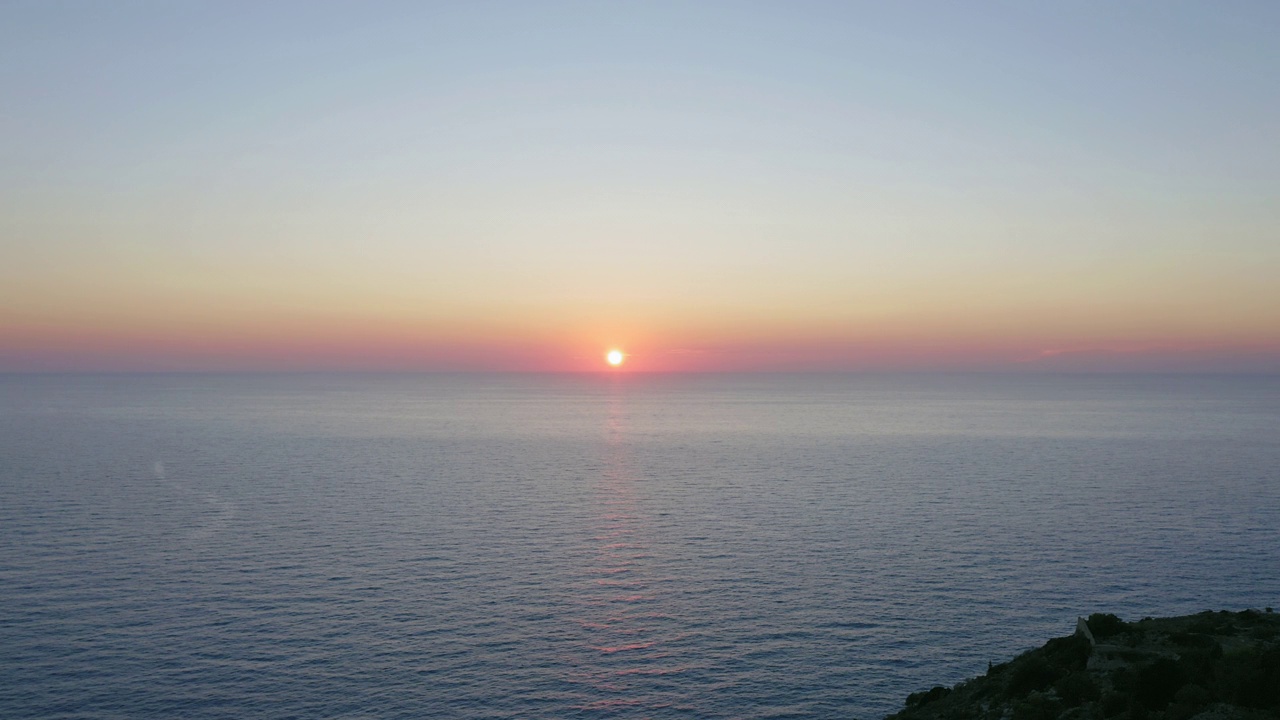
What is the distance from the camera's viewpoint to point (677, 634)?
247 feet

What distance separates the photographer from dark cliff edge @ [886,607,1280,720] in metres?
39.8

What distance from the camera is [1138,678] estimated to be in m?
42.9

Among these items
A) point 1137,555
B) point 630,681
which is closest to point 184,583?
point 630,681

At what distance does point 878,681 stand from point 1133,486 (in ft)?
350

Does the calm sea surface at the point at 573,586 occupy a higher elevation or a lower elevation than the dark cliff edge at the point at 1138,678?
lower

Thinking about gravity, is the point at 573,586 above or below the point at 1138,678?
below

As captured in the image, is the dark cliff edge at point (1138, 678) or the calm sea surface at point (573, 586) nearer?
the dark cliff edge at point (1138, 678)

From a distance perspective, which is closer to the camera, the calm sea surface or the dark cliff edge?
the dark cliff edge

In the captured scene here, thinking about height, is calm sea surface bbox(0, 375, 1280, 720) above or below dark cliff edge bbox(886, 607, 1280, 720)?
below

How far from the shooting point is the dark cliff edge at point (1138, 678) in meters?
39.8

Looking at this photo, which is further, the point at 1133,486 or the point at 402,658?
the point at 1133,486

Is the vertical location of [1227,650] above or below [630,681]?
above

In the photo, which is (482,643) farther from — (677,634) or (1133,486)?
(1133,486)

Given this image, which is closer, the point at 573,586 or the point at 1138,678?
the point at 1138,678
